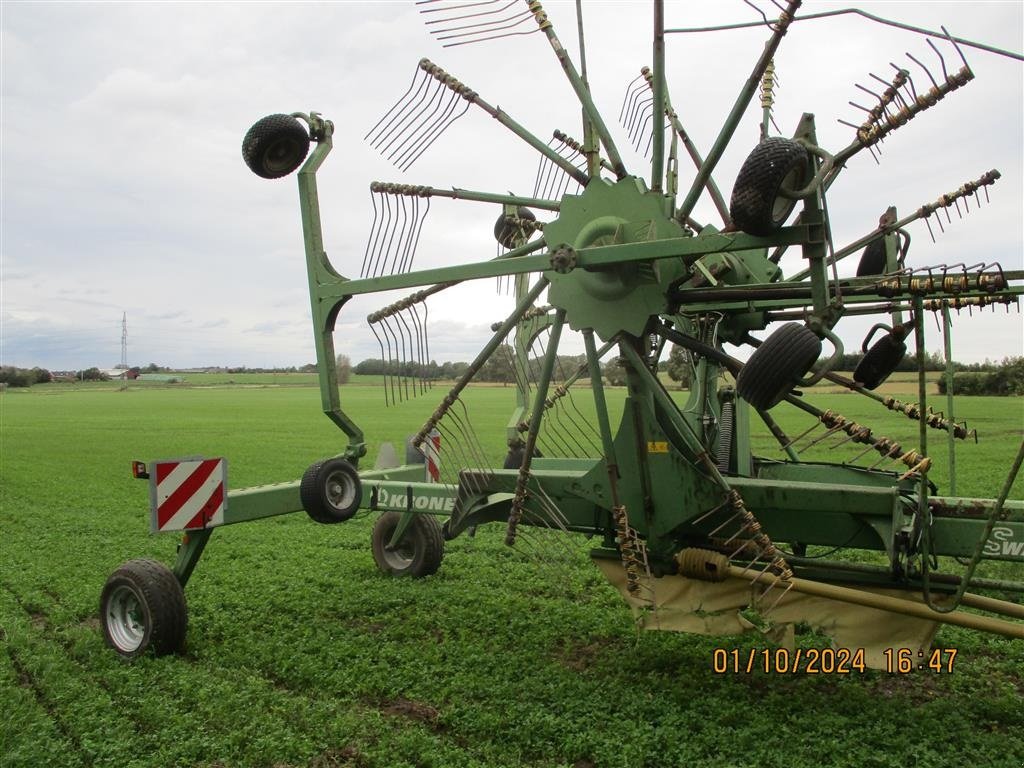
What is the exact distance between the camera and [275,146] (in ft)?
22.6

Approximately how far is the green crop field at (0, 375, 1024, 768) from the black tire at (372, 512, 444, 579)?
217mm

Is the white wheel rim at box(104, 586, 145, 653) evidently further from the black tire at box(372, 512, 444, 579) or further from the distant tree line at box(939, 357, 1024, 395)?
the distant tree line at box(939, 357, 1024, 395)

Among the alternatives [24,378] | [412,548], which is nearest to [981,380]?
[412,548]

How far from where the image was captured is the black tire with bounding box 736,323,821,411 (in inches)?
172

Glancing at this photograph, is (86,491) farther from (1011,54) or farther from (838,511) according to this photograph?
(1011,54)

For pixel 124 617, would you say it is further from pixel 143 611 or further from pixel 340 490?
pixel 340 490

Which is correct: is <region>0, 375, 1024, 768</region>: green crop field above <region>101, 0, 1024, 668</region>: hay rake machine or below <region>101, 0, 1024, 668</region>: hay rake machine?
below

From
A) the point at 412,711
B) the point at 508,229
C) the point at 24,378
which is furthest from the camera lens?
the point at 24,378

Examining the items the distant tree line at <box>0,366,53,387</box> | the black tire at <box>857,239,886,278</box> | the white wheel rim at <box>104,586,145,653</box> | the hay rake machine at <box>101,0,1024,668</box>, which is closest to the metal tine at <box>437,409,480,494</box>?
the hay rake machine at <box>101,0,1024,668</box>

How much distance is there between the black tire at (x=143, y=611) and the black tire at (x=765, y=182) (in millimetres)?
4886

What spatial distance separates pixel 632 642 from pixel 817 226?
3698mm

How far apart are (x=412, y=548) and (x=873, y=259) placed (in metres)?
5.24

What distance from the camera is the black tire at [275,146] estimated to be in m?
6.75

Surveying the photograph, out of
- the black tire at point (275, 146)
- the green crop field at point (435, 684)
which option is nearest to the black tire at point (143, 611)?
the green crop field at point (435, 684)
